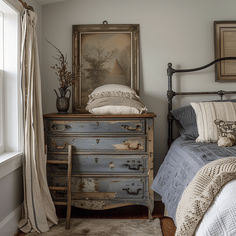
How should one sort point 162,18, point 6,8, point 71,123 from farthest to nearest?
1. point 162,18
2. point 71,123
3. point 6,8

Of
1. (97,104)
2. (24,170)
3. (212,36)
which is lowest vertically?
(24,170)

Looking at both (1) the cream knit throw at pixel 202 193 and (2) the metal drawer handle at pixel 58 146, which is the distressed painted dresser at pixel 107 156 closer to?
(2) the metal drawer handle at pixel 58 146

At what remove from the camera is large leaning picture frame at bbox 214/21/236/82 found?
10.2ft

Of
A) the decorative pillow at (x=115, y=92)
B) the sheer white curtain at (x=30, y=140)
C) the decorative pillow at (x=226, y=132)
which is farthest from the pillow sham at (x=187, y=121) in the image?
the sheer white curtain at (x=30, y=140)

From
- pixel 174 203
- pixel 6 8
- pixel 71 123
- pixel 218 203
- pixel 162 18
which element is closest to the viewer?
pixel 218 203

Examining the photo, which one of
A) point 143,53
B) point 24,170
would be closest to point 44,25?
point 143,53

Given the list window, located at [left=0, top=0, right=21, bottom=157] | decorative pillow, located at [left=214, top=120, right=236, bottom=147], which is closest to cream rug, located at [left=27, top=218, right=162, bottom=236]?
window, located at [left=0, top=0, right=21, bottom=157]

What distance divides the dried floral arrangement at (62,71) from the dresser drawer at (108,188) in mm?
950

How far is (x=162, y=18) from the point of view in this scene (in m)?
3.17

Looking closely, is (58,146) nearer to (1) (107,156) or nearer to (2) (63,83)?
(1) (107,156)

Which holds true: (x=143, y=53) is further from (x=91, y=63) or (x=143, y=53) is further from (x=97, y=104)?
(x=97, y=104)

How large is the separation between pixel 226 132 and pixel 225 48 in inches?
44.4

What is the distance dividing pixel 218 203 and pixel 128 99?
1.62 m

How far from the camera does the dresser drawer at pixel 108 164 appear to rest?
2664 mm
